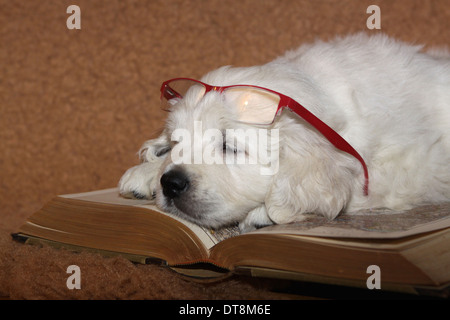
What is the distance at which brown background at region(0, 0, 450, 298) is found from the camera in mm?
2900

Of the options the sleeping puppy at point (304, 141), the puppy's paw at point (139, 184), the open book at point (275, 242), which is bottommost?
the open book at point (275, 242)

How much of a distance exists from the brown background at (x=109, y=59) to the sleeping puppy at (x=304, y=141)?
103cm

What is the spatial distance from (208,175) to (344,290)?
1.80ft

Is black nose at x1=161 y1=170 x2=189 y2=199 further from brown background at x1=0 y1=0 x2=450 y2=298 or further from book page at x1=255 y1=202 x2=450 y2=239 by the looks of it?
brown background at x1=0 y1=0 x2=450 y2=298

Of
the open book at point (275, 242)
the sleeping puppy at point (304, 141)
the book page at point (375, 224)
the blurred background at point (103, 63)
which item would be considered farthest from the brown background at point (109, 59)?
the book page at point (375, 224)

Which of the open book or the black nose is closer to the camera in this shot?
the open book

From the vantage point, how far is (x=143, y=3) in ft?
9.66

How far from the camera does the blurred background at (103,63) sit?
115 inches

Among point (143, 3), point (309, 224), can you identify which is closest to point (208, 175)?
point (309, 224)

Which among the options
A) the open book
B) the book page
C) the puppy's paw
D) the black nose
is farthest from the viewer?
the puppy's paw

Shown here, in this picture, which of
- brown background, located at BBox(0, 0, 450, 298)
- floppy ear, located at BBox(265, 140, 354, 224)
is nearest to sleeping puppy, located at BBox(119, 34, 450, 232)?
floppy ear, located at BBox(265, 140, 354, 224)

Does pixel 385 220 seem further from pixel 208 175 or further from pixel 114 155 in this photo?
pixel 114 155

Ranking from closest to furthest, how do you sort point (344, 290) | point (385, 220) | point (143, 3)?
point (344, 290)
point (385, 220)
point (143, 3)

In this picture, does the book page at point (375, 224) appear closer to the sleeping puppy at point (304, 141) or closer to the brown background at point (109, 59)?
the sleeping puppy at point (304, 141)
